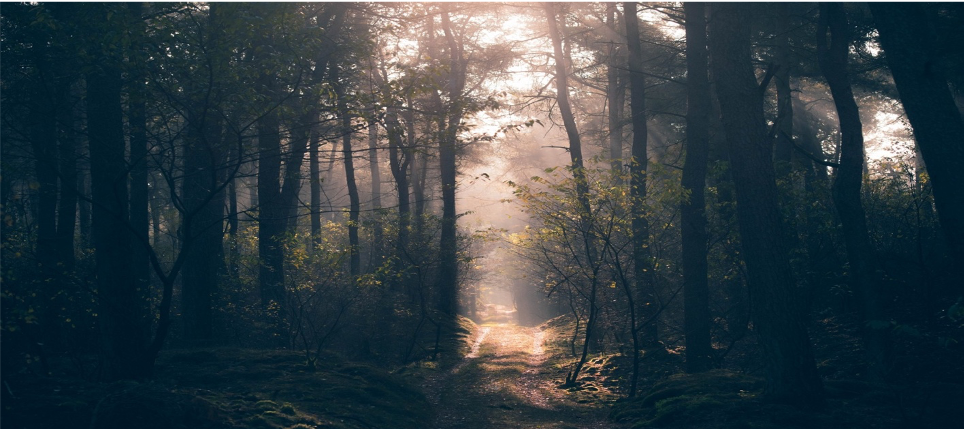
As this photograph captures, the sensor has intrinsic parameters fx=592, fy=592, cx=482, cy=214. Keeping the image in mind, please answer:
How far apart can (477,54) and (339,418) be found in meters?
15.4

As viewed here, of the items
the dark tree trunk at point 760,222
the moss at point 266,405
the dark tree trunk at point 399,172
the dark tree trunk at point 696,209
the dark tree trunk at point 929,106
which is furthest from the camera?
the dark tree trunk at point 696,209

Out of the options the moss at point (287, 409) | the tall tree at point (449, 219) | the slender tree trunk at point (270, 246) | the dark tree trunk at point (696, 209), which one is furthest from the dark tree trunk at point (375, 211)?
the dark tree trunk at point (696, 209)

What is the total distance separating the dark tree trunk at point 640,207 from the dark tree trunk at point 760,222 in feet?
10.7

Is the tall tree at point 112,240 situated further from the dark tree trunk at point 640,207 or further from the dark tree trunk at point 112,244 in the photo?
the dark tree trunk at point 640,207

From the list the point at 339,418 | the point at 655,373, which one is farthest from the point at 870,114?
the point at 339,418

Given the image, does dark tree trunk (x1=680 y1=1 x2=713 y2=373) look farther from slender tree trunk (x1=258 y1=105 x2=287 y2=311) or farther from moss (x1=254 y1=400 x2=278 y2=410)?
slender tree trunk (x1=258 y1=105 x2=287 y2=311)

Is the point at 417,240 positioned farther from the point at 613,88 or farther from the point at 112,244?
the point at 613,88

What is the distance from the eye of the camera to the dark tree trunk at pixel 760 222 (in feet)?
23.5

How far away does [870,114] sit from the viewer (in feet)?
108

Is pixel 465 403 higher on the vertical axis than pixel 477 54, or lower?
lower

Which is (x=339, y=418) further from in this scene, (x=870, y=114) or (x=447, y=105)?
(x=870, y=114)

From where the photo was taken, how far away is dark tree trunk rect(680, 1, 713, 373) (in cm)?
1159

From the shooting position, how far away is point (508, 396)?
38.3ft

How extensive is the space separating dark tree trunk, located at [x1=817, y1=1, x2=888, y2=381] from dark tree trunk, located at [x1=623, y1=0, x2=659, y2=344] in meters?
3.14
